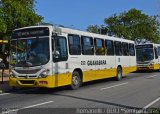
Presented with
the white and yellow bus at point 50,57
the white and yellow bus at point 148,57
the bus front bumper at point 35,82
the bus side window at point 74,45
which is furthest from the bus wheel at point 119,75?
the white and yellow bus at point 148,57

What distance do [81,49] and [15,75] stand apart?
12.9 feet

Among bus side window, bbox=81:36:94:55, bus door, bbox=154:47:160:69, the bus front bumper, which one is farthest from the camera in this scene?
bus door, bbox=154:47:160:69

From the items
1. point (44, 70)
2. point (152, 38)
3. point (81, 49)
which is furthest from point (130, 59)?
point (152, 38)

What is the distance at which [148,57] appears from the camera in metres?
34.8

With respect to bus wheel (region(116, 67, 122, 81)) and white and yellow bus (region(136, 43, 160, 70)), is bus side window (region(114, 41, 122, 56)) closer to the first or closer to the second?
bus wheel (region(116, 67, 122, 81))

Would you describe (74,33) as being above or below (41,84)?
above

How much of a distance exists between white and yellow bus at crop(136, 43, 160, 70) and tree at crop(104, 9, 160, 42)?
33323mm

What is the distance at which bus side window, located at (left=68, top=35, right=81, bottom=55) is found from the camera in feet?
57.9

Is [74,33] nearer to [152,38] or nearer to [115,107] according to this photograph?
[115,107]

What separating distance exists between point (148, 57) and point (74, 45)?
1808 cm

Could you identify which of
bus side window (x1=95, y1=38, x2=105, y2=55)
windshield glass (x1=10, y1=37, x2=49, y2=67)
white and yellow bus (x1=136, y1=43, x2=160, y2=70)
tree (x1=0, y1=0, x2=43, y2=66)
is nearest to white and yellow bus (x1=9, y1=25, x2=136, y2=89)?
windshield glass (x1=10, y1=37, x2=49, y2=67)

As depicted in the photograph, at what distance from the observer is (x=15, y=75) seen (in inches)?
652

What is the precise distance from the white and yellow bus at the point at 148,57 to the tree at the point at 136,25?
109ft

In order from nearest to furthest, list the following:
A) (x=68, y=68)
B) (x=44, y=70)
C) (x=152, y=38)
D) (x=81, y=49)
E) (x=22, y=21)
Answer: (x=44, y=70) < (x=68, y=68) < (x=81, y=49) < (x=22, y=21) < (x=152, y=38)
